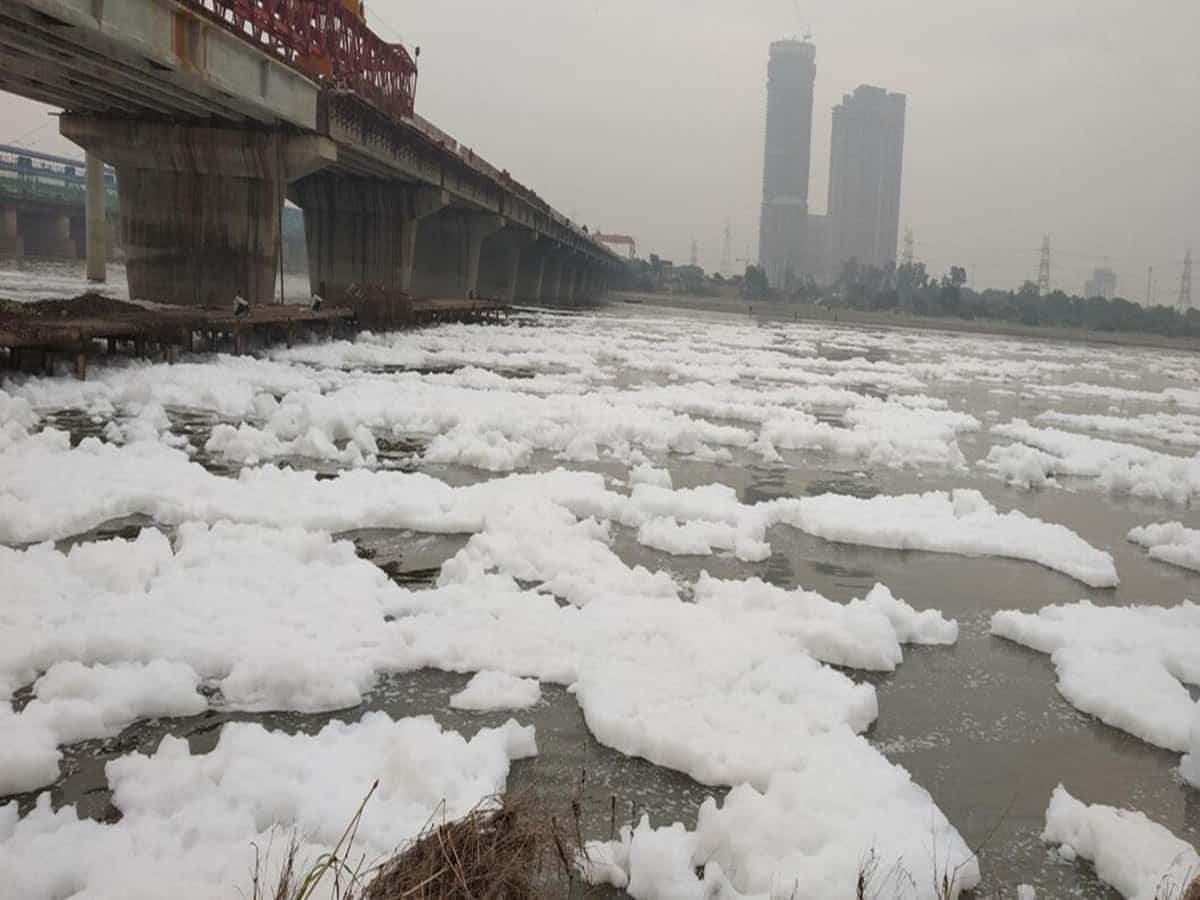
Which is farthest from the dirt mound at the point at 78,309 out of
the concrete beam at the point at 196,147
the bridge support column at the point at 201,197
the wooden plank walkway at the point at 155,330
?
the concrete beam at the point at 196,147

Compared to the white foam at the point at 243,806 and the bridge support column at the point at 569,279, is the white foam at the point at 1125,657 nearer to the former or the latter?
the white foam at the point at 243,806

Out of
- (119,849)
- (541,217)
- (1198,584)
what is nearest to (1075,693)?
(1198,584)

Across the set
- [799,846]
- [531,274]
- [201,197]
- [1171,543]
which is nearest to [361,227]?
[201,197]

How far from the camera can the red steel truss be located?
2841 centimetres

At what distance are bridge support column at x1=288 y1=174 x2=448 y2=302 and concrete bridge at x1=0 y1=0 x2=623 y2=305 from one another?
2.9 inches

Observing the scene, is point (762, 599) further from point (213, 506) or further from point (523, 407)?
point (523, 407)

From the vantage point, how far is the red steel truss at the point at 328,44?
28.4 metres

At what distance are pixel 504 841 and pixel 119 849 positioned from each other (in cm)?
170

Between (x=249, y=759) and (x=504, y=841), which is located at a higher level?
(x=504, y=841)

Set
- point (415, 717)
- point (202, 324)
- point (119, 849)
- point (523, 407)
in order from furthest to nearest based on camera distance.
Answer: point (202, 324) < point (523, 407) < point (415, 717) < point (119, 849)

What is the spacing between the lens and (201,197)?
32250mm

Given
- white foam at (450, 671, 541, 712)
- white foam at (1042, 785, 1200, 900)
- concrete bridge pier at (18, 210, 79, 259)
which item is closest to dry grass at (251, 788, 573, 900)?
white foam at (450, 671, 541, 712)

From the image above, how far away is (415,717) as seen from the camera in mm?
4762

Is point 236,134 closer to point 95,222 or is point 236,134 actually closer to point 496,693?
point 496,693
